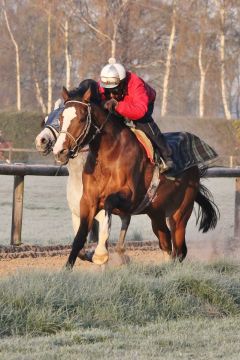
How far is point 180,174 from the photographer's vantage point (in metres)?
9.93

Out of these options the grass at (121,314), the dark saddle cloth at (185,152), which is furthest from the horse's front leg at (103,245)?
the dark saddle cloth at (185,152)

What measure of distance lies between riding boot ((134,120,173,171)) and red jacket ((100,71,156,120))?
0.17 m

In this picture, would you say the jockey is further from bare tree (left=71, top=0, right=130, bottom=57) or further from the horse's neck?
bare tree (left=71, top=0, right=130, bottom=57)

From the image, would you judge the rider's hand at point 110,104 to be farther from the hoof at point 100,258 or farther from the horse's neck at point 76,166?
the hoof at point 100,258

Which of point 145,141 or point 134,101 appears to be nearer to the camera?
point 134,101

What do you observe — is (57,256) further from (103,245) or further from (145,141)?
(103,245)

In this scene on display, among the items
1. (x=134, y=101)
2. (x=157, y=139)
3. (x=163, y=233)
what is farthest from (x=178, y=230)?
(x=134, y=101)

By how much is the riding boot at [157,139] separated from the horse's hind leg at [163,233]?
0.70 meters

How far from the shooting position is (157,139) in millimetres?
9359

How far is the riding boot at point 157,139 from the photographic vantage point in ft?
30.4

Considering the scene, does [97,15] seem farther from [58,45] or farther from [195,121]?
[195,121]

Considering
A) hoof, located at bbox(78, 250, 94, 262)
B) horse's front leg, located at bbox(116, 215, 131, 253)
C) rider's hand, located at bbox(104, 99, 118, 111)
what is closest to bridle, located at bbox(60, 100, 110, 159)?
rider's hand, located at bbox(104, 99, 118, 111)

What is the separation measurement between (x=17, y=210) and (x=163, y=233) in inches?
97.6

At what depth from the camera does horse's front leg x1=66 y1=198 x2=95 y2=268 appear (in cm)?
833
